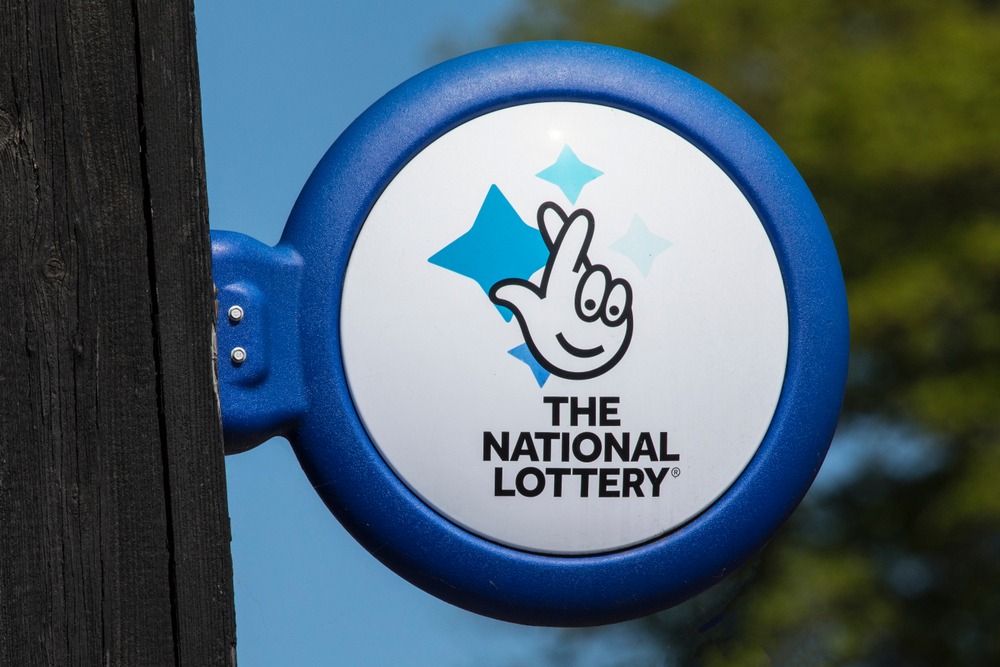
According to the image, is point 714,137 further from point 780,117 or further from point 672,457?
point 780,117

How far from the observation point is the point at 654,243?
1.32 metres

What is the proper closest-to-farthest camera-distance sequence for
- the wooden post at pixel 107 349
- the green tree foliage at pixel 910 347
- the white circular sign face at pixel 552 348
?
the wooden post at pixel 107 349 < the white circular sign face at pixel 552 348 < the green tree foliage at pixel 910 347

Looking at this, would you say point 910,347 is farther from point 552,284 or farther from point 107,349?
point 107,349

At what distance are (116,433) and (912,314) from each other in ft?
16.7

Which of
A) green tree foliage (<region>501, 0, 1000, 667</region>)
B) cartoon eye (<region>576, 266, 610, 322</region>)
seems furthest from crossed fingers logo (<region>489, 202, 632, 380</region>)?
green tree foliage (<region>501, 0, 1000, 667</region>)

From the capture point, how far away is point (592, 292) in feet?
4.29

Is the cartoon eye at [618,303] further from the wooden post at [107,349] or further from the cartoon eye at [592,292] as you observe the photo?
the wooden post at [107,349]

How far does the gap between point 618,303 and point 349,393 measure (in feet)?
1.21

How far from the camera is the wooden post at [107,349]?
883 mm

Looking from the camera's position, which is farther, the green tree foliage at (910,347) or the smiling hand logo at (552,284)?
the green tree foliage at (910,347)

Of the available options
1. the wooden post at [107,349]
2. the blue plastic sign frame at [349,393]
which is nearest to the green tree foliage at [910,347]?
the blue plastic sign frame at [349,393]

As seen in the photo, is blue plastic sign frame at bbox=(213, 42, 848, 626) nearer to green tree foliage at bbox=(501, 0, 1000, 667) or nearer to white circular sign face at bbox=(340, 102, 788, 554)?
white circular sign face at bbox=(340, 102, 788, 554)

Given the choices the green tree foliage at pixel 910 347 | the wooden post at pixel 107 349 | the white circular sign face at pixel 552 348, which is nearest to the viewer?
the wooden post at pixel 107 349

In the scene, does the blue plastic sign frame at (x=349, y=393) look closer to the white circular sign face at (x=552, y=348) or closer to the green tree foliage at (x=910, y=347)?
the white circular sign face at (x=552, y=348)
